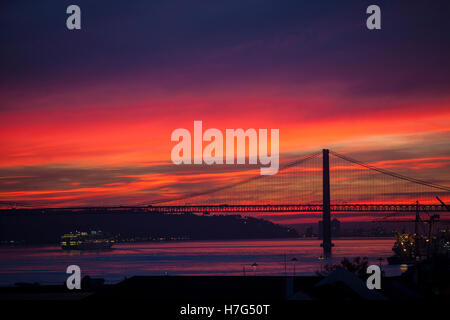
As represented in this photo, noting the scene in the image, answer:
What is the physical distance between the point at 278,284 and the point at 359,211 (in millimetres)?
67574

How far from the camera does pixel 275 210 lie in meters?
91.4

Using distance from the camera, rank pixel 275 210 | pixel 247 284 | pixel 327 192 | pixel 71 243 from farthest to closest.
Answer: pixel 71 243, pixel 327 192, pixel 275 210, pixel 247 284

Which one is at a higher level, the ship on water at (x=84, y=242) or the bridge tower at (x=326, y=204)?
the bridge tower at (x=326, y=204)

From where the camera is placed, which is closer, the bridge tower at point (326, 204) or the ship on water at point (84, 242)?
the bridge tower at point (326, 204)

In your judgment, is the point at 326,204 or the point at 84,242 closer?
the point at 326,204

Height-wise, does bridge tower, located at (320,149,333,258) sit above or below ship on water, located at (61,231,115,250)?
above

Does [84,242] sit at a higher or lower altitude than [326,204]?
lower

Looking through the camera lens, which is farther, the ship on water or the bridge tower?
the ship on water

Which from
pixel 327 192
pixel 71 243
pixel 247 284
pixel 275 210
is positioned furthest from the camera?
pixel 71 243
